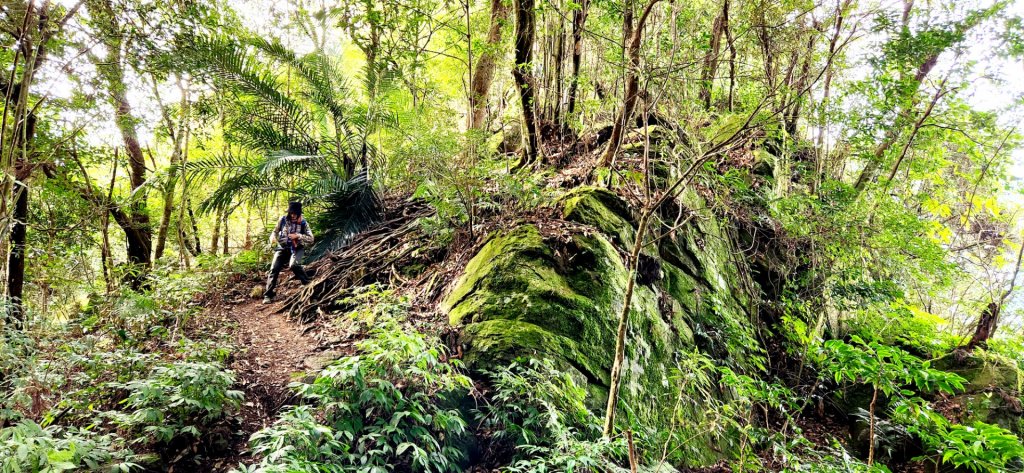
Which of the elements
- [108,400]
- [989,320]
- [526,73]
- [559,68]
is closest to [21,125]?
[108,400]

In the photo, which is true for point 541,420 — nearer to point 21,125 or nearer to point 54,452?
point 54,452

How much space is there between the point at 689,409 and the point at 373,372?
353 cm

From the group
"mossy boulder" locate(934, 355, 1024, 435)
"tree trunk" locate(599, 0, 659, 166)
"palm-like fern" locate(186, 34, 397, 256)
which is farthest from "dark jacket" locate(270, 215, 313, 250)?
"mossy boulder" locate(934, 355, 1024, 435)

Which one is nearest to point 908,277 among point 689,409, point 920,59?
point 920,59

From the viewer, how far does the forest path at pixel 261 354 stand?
140 inches

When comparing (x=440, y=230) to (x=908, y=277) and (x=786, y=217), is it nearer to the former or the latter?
(x=786, y=217)

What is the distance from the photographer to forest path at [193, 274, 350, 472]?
11.6ft

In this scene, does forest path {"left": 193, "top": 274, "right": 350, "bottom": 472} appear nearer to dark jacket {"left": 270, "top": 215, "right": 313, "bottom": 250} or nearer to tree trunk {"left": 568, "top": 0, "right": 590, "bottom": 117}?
dark jacket {"left": 270, "top": 215, "right": 313, "bottom": 250}

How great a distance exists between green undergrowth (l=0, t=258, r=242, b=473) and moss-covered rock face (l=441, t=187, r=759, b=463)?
2.15 meters

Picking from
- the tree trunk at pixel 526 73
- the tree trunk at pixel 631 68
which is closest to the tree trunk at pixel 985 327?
the tree trunk at pixel 631 68

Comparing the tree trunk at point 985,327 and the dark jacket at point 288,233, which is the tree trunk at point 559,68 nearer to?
the dark jacket at point 288,233

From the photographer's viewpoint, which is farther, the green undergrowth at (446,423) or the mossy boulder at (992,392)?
the mossy boulder at (992,392)

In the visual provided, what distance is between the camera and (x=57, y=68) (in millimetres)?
5367

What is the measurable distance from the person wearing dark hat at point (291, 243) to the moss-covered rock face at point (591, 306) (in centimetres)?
310
